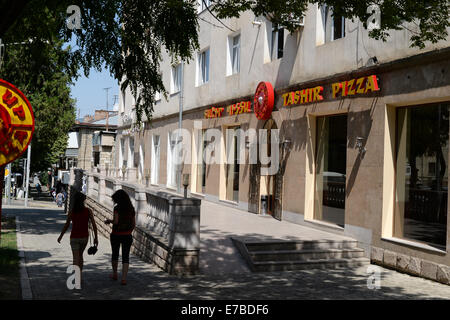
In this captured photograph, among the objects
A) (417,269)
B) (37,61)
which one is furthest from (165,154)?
(417,269)

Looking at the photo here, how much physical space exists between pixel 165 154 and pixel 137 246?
13720 millimetres

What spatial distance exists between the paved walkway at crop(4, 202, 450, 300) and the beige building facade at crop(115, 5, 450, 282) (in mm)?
950

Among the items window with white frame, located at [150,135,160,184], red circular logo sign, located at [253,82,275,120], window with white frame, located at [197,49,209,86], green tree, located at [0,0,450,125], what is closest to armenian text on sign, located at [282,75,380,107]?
red circular logo sign, located at [253,82,275,120]

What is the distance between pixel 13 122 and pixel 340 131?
9.61 meters

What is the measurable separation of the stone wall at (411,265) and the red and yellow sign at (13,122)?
796cm

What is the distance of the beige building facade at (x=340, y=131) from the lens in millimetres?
10766

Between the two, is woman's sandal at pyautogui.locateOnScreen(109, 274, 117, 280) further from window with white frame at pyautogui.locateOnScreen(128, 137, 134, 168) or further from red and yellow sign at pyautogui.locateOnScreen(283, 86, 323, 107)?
window with white frame at pyautogui.locateOnScreen(128, 137, 134, 168)

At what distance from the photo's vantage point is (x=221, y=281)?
9820 millimetres

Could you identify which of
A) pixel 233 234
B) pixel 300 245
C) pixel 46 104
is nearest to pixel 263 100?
pixel 233 234

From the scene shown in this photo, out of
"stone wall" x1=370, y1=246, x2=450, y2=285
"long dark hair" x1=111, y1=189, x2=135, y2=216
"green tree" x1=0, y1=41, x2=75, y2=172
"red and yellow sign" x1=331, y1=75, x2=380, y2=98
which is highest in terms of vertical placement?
"green tree" x1=0, y1=41, x2=75, y2=172

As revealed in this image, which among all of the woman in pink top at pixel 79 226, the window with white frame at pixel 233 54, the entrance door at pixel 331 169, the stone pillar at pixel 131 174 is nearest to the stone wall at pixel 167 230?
the woman in pink top at pixel 79 226

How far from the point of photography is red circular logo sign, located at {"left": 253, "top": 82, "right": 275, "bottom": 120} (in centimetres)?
1612

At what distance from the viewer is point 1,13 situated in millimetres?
6395

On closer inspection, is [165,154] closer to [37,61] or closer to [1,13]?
[37,61]
